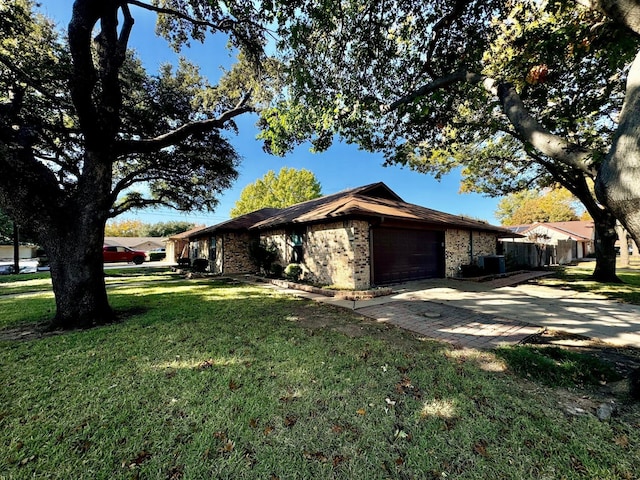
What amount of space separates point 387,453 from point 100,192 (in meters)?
7.13

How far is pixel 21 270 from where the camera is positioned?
832 inches

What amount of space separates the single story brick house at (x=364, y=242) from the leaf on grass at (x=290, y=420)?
6.58 metres

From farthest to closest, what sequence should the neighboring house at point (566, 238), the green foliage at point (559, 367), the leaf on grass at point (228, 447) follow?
the neighboring house at point (566, 238) < the green foliage at point (559, 367) < the leaf on grass at point (228, 447)

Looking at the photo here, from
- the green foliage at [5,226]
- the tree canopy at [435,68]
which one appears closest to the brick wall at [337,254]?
the tree canopy at [435,68]

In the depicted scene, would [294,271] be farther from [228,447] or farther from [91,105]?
[228,447]

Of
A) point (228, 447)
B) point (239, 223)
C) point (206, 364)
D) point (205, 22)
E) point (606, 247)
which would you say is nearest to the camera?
point (228, 447)

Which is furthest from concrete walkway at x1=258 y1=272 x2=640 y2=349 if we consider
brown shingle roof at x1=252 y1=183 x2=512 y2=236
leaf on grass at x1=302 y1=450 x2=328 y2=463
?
leaf on grass at x1=302 y1=450 x2=328 y2=463

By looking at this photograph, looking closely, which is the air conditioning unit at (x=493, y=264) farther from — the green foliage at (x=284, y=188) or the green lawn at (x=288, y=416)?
the green foliage at (x=284, y=188)

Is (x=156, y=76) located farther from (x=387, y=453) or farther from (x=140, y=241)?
(x=140, y=241)

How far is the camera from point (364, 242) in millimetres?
9297

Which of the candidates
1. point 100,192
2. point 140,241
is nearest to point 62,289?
point 100,192

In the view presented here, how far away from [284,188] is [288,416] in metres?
31.6

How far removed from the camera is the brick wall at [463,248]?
12.7 meters

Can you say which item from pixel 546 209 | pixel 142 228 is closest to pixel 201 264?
pixel 546 209
